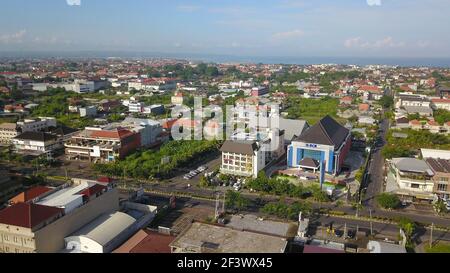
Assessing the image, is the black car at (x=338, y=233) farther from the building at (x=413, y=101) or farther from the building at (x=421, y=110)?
the building at (x=413, y=101)

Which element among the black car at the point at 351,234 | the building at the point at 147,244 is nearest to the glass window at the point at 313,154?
the black car at the point at 351,234

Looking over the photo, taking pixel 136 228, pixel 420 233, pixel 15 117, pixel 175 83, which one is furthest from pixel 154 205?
pixel 175 83

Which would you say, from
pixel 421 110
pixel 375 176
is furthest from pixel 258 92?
pixel 375 176

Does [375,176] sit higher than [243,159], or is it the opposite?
[243,159]

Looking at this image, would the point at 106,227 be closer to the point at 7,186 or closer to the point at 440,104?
the point at 7,186

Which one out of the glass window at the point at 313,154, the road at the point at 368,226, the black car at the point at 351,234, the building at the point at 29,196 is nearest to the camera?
the building at the point at 29,196

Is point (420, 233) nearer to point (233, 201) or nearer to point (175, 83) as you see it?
point (233, 201)
